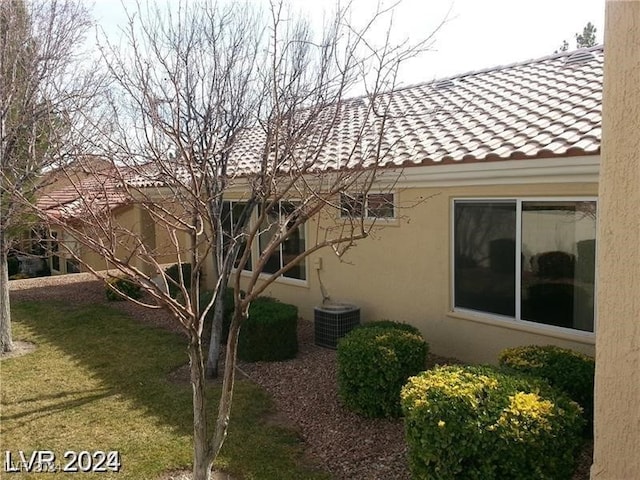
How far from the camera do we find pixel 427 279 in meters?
8.72

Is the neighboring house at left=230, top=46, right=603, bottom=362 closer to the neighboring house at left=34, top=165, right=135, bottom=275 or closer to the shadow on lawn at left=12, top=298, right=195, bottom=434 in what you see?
the neighboring house at left=34, top=165, right=135, bottom=275

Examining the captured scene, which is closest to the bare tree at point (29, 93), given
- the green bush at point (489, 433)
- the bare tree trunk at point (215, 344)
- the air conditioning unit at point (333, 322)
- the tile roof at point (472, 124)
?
the tile roof at point (472, 124)

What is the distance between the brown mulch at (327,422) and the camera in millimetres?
5324

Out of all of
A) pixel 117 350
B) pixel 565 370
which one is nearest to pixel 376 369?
pixel 565 370

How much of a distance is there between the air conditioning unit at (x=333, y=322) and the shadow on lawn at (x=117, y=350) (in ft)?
7.97

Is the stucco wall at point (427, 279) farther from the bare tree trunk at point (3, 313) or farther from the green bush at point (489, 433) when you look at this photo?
the bare tree trunk at point (3, 313)

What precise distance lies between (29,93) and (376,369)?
24.9 ft

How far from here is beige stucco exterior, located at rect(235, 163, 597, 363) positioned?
23.4ft

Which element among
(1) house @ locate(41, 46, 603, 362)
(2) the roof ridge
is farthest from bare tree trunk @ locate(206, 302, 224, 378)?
(2) the roof ridge

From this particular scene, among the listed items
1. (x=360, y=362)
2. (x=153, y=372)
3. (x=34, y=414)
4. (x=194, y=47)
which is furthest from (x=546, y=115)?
(x=34, y=414)

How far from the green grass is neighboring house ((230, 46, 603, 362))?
2821 millimetres

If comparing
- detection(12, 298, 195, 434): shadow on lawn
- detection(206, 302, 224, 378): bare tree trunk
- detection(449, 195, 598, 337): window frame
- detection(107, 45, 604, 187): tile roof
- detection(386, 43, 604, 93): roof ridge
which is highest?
detection(386, 43, 604, 93): roof ridge

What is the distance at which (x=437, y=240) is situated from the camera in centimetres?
848

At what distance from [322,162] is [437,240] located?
2.30 m
